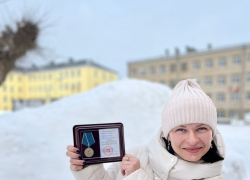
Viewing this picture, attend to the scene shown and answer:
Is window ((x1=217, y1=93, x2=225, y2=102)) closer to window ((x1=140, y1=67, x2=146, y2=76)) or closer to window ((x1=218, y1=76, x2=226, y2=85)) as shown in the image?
window ((x1=218, y1=76, x2=226, y2=85))

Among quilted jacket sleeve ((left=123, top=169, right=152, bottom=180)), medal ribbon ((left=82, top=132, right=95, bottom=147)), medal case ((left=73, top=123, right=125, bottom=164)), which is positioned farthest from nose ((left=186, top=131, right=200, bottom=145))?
medal ribbon ((left=82, top=132, right=95, bottom=147))

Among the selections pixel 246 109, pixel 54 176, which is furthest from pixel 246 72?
pixel 54 176

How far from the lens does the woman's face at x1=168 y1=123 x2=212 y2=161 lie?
1163 mm

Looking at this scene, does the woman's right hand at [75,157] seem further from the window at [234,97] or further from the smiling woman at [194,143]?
the window at [234,97]

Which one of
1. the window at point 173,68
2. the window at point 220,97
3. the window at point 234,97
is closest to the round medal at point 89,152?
the window at point 234,97

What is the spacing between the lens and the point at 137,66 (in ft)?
111

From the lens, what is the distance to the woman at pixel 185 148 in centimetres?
117

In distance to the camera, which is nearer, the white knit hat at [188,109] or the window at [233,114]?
the white knit hat at [188,109]

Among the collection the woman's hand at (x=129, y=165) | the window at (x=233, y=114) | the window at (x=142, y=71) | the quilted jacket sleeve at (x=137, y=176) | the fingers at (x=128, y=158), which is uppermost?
the window at (x=142, y=71)

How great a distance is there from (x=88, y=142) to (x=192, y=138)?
0.70m

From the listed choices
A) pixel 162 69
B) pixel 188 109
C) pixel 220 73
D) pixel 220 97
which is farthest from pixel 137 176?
pixel 162 69

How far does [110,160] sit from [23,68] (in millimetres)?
7207

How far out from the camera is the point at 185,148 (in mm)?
1190

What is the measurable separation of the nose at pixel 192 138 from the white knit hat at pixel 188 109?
0.26 feet
